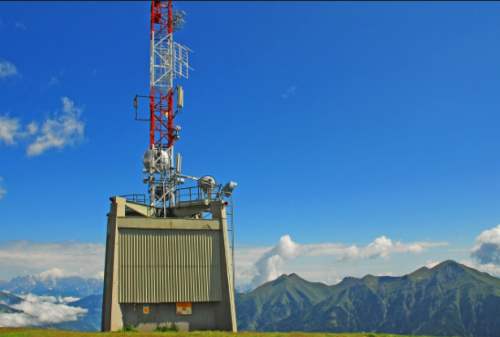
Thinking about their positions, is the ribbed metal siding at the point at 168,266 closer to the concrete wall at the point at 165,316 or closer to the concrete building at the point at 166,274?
the concrete building at the point at 166,274

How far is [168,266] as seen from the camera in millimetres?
41719

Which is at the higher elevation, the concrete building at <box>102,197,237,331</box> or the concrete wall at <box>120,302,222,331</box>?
the concrete building at <box>102,197,237,331</box>

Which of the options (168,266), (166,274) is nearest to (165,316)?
(166,274)

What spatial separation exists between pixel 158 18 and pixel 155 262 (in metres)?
29.5

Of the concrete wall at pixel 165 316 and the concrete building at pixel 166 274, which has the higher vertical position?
the concrete building at pixel 166 274

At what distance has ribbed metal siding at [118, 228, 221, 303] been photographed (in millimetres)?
40688

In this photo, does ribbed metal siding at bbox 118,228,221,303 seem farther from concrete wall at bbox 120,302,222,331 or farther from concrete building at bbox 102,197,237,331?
concrete wall at bbox 120,302,222,331

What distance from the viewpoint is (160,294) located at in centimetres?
4106

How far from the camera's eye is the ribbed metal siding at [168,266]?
40.7 m

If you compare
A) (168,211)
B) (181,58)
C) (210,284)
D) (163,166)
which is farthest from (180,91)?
(210,284)

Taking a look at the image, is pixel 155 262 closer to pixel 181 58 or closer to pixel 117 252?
pixel 117 252

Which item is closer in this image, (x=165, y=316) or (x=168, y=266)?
(x=165, y=316)

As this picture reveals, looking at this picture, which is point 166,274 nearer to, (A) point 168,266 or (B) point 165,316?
(A) point 168,266

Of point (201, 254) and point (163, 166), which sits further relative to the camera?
point (163, 166)
